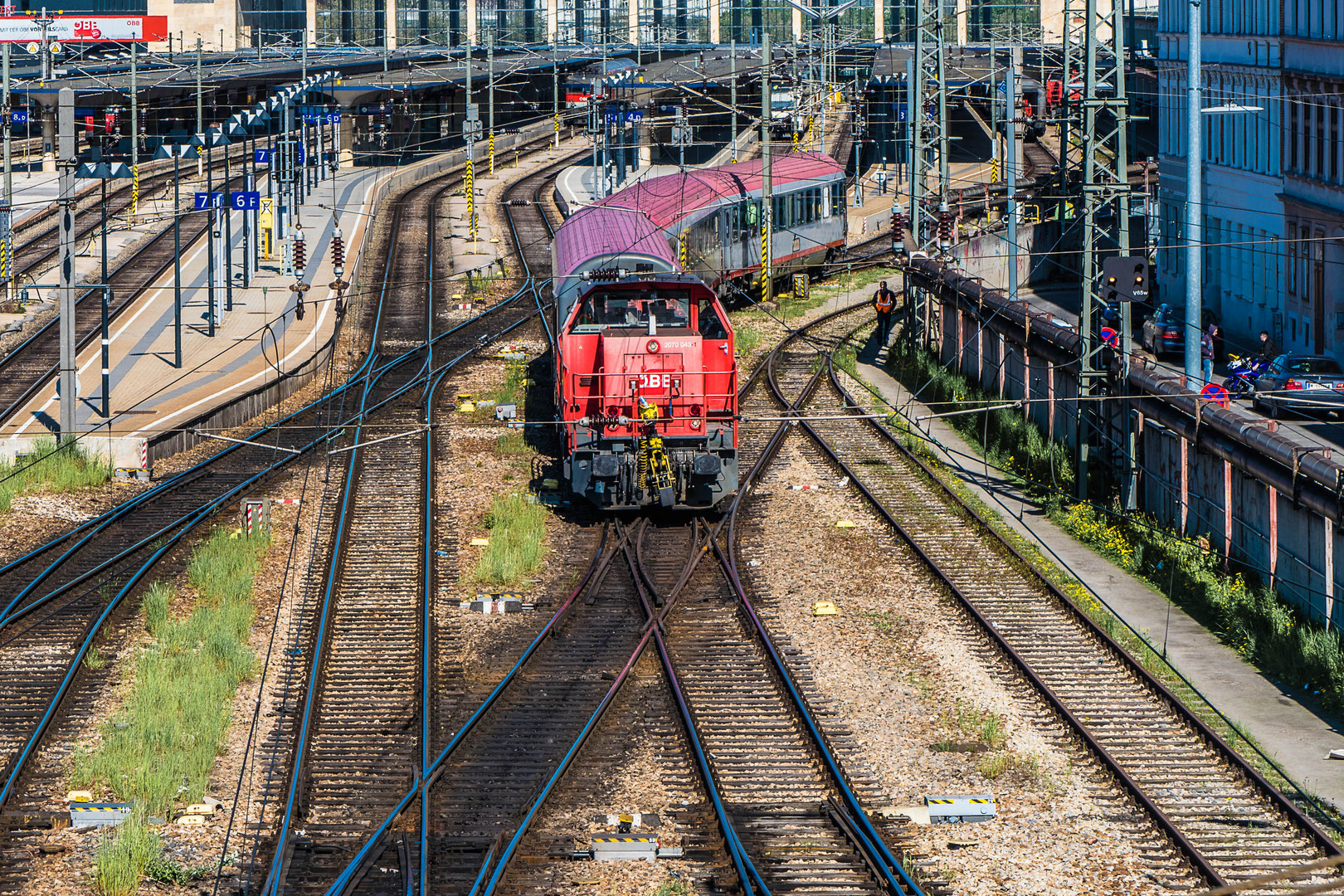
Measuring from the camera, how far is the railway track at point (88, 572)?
1731 cm

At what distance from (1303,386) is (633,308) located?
17.0m

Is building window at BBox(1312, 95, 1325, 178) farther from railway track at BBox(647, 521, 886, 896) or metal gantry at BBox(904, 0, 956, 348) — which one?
railway track at BBox(647, 521, 886, 896)

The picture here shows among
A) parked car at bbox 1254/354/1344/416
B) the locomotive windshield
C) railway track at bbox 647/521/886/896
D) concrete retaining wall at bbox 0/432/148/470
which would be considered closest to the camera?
railway track at bbox 647/521/886/896

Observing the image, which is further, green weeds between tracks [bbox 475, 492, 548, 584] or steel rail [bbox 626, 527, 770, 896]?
green weeds between tracks [bbox 475, 492, 548, 584]

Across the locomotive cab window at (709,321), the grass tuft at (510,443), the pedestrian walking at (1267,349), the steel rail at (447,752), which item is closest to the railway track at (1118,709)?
the locomotive cab window at (709,321)

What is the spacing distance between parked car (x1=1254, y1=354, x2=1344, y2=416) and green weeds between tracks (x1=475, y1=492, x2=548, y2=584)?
1554cm

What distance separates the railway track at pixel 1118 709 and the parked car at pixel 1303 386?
10339 millimetres

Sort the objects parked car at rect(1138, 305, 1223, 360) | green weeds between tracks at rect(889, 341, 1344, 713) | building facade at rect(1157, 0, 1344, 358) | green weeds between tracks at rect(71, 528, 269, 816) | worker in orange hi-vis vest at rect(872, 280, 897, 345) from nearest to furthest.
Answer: green weeds between tracks at rect(71, 528, 269, 816)
green weeds between tracks at rect(889, 341, 1344, 713)
worker in orange hi-vis vest at rect(872, 280, 897, 345)
building facade at rect(1157, 0, 1344, 358)
parked car at rect(1138, 305, 1223, 360)

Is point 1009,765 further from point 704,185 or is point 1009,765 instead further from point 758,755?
point 704,185

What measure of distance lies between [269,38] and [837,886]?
113 metres

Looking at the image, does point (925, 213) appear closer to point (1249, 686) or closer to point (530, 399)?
point (530, 399)

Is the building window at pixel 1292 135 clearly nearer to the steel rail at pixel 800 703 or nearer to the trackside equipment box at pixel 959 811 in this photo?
the steel rail at pixel 800 703

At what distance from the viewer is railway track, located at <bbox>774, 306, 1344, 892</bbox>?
14.0 m

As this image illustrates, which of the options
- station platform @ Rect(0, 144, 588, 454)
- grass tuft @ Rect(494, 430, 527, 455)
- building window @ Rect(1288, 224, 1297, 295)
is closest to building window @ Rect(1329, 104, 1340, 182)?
building window @ Rect(1288, 224, 1297, 295)
